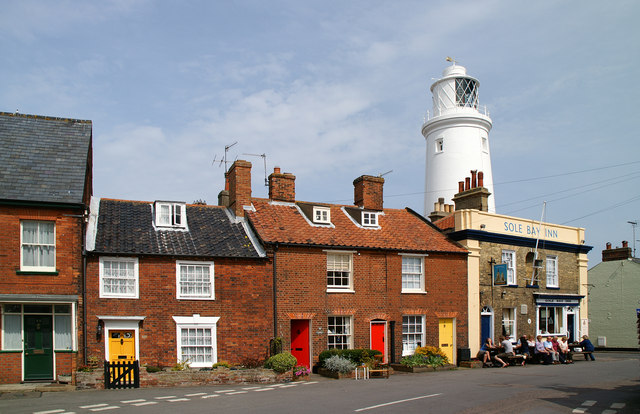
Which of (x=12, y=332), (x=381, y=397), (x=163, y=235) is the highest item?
(x=163, y=235)

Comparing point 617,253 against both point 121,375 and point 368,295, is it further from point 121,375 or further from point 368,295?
point 121,375

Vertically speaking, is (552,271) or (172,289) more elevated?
(172,289)

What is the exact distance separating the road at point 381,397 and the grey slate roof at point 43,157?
6.84 metres

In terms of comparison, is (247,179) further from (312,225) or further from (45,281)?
(45,281)

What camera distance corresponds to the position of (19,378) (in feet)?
64.4

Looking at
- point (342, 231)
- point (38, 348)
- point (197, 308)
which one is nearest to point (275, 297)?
point (197, 308)

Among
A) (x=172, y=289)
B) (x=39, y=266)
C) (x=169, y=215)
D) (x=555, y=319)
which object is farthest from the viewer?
(x=555, y=319)

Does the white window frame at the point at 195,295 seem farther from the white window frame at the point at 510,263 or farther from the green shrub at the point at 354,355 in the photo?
the white window frame at the point at 510,263

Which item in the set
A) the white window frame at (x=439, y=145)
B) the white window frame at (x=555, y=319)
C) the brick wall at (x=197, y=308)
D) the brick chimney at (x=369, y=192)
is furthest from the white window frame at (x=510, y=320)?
the white window frame at (x=439, y=145)

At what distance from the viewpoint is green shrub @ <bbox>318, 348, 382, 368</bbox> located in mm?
23203

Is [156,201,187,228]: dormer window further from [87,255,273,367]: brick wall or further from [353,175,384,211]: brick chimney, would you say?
[353,175,384,211]: brick chimney

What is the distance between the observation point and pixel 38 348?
20.1 m

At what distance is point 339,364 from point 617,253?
28096 mm

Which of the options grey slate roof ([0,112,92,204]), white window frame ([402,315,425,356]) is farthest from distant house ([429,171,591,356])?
grey slate roof ([0,112,92,204])
